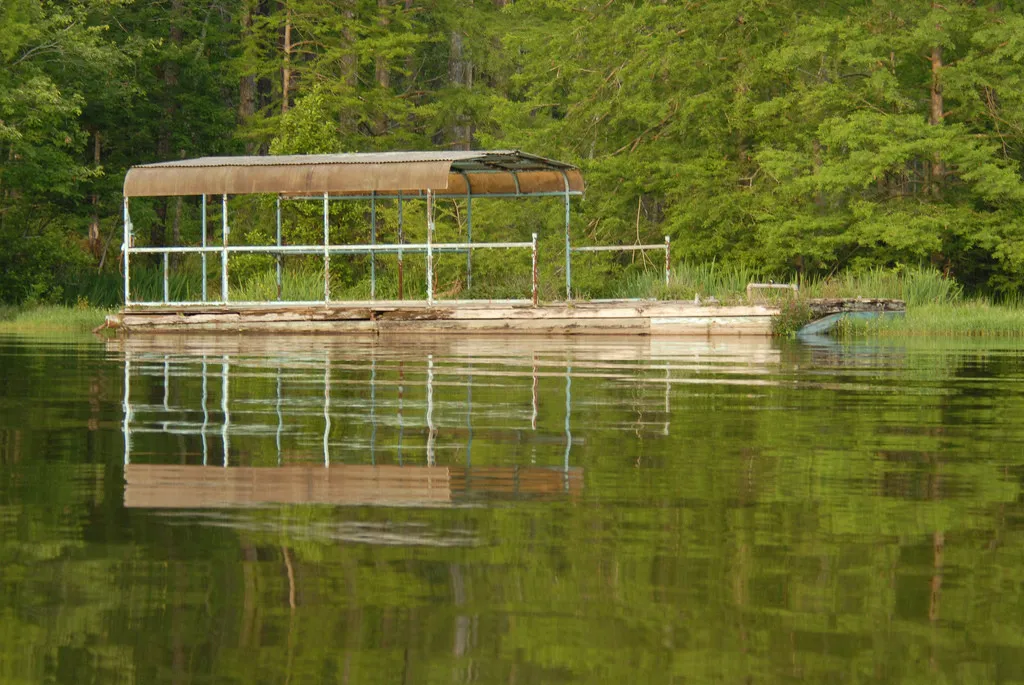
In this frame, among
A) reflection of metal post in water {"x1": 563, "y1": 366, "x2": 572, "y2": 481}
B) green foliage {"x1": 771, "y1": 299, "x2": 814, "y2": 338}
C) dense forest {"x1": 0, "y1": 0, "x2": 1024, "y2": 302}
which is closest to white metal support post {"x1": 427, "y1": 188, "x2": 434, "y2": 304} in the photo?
green foliage {"x1": 771, "y1": 299, "x2": 814, "y2": 338}

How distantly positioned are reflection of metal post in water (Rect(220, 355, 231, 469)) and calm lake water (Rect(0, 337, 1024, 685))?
0.07 metres

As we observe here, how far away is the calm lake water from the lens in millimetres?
5145

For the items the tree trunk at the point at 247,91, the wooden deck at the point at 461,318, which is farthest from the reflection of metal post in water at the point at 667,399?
the tree trunk at the point at 247,91

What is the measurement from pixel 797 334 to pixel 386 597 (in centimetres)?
2571

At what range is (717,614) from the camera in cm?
564

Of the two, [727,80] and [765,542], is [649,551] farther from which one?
[727,80]

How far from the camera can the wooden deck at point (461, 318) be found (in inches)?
1199

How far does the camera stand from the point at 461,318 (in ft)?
105

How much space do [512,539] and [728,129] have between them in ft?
118

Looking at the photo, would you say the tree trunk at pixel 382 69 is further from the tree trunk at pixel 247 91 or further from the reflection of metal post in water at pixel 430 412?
the reflection of metal post in water at pixel 430 412

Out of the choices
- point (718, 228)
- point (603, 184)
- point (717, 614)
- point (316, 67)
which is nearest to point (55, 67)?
point (316, 67)

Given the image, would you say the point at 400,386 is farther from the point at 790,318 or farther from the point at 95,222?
the point at 95,222

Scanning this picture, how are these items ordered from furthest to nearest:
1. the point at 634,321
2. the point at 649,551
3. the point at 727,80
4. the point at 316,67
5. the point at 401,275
→ the point at 316,67 < the point at 727,80 < the point at 401,275 < the point at 634,321 < the point at 649,551

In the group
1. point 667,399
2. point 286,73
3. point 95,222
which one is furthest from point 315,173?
point 95,222
